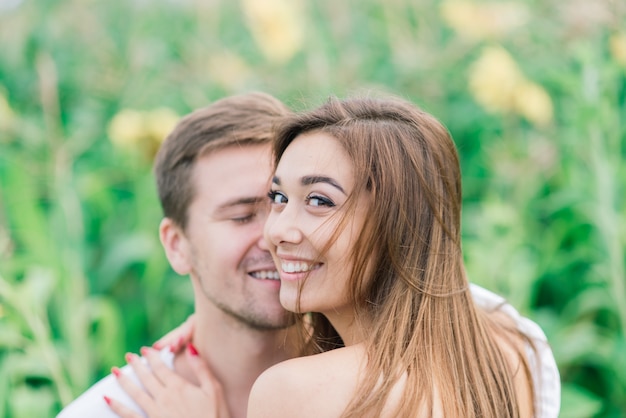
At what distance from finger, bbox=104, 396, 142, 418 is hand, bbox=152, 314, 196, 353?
32 centimetres

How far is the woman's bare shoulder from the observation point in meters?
1.69

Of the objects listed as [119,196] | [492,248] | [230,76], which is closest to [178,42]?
[230,76]

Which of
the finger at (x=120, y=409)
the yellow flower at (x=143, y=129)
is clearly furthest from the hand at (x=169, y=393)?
the yellow flower at (x=143, y=129)

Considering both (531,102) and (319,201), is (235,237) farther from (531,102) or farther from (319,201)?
(531,102)

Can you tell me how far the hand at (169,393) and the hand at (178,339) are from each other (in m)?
0.10

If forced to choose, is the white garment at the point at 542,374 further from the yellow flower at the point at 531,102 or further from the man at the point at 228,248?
the yellow flower at the point at 531,102

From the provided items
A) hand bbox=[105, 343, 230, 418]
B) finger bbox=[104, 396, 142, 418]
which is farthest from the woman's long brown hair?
finger bbox=[104, 396, 142, 418]

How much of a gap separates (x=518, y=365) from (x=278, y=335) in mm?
792

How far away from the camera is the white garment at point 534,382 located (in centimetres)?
217

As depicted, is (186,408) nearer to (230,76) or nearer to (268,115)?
(268,115)

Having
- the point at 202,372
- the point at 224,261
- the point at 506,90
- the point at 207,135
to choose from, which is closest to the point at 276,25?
the point at 506,90

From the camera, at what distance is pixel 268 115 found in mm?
2652

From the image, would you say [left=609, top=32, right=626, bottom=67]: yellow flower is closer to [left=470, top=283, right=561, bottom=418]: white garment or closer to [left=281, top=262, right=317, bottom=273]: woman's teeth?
[left=470, top=283, right=561, bottom=418]: white garment

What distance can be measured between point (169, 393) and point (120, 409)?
0.48ft
